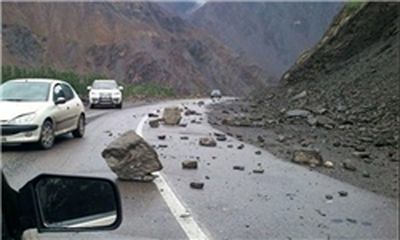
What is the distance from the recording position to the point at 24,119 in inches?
493

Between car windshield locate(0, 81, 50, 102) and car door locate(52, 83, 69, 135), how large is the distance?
24 cm

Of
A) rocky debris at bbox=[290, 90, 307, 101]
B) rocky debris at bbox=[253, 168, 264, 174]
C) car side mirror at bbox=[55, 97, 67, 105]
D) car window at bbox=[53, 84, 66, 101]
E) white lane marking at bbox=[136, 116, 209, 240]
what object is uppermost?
rocky debris at bbox=[290, 90, 307, 101]

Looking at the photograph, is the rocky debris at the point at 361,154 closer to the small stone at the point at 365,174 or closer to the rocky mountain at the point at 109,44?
the small stone at the point at 365,174

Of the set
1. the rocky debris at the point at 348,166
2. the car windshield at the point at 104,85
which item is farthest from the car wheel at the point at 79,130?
the car windshield at the point at 104,85

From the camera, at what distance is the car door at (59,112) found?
45.3 ft

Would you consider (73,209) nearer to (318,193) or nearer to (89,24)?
(318,193)

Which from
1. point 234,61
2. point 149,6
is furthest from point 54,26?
A: point 234,61

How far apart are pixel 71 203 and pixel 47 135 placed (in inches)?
432

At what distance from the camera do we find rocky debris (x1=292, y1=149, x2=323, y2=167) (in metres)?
12.1

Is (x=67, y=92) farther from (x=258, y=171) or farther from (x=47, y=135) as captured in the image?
(x=258, y=171)

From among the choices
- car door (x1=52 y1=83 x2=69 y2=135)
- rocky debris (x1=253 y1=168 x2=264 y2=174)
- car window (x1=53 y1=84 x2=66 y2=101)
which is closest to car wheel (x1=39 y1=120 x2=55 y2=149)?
car door (x1=52 y1=83 x2=69 y2=135)

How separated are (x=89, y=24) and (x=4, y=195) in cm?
10544

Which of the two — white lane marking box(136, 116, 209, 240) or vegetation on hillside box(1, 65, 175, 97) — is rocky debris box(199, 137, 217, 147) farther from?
vegetation on hillside box(1, 65, 175, 97)

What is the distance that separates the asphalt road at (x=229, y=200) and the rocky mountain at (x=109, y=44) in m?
74.1
